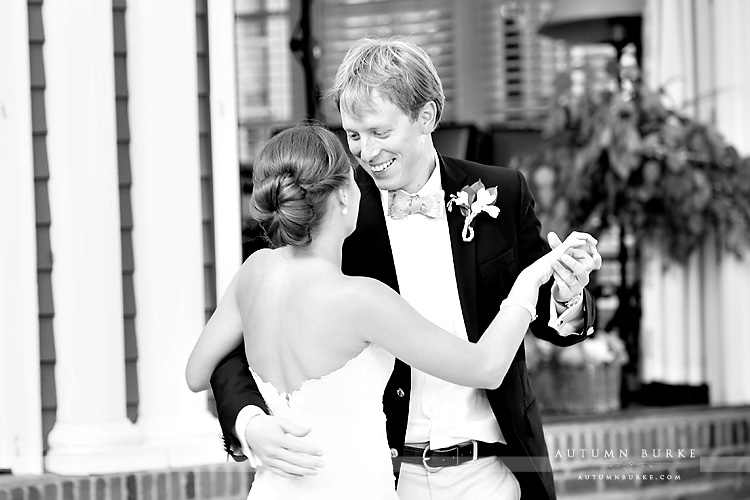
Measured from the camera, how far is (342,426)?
6.06 feet

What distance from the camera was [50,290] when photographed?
3451 millimetres

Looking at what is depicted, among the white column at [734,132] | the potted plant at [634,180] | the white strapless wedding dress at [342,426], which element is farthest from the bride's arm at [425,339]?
the white column at [734,132]

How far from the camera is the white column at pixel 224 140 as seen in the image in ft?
11.7

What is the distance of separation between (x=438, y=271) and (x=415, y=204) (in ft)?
0.46

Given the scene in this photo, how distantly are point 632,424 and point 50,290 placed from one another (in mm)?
2497

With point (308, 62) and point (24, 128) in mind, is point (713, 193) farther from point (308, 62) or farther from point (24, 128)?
point (24, 128)

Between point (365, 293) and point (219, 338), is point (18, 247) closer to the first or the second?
point (219, 338)

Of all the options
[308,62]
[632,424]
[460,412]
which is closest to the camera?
[460,412]

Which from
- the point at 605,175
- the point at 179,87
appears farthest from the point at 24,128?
the point at 605,175

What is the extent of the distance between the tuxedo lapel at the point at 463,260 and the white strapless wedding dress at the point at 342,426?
25cm

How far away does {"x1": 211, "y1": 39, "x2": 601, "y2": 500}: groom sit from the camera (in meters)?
2.00

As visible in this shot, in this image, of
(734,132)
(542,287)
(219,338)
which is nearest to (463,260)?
(542,287)

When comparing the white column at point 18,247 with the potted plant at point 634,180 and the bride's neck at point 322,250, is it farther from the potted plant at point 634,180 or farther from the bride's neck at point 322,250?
the potted plant at point 634,180

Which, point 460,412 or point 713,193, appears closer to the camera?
point 460,412
